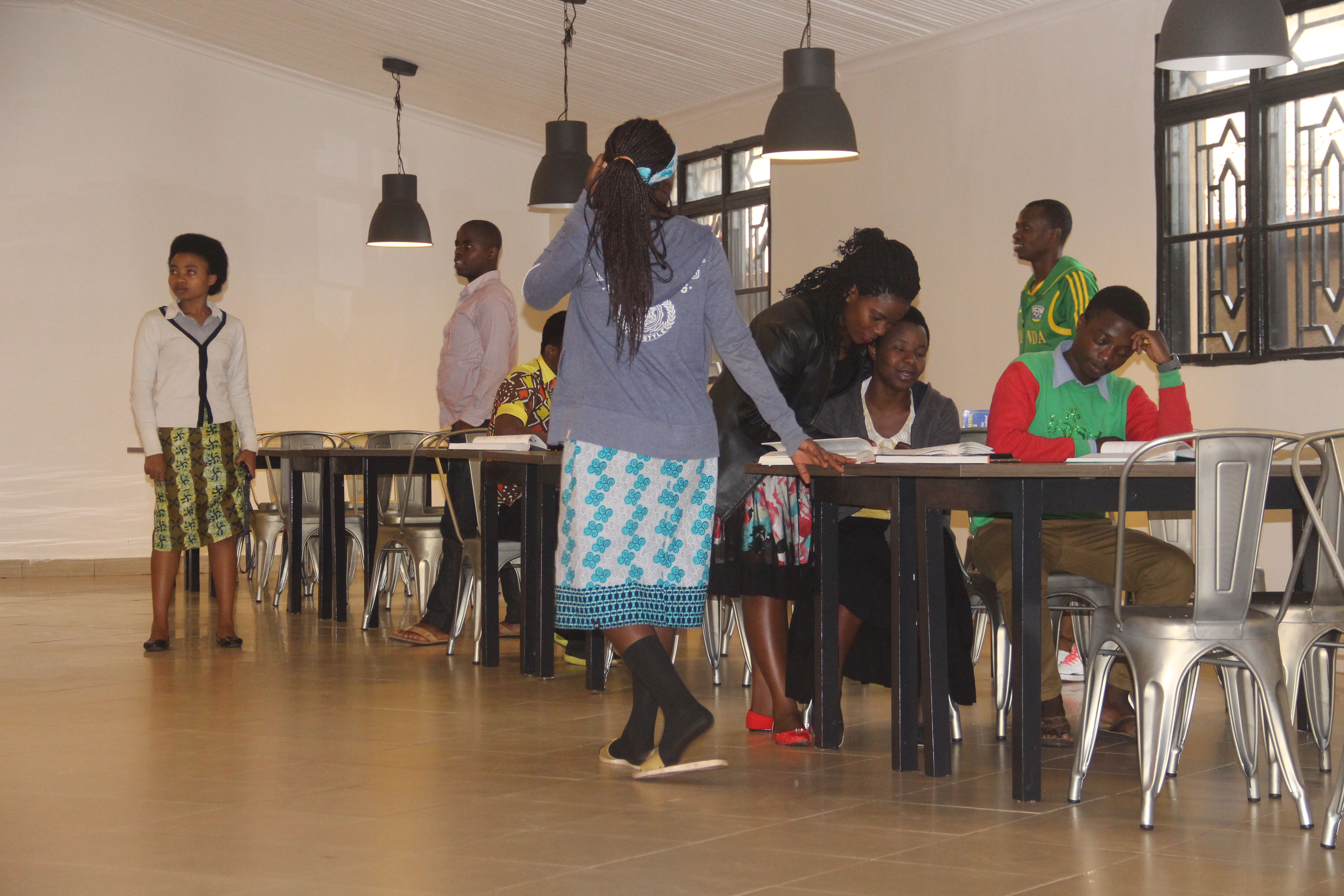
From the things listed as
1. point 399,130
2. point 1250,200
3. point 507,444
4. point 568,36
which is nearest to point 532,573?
point 507,444

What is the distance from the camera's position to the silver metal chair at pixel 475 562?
5.23 metres

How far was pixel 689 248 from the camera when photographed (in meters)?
3.21

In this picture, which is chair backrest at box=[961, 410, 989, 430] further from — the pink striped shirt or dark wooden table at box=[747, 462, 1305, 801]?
dark wooden table at box=[747, 462, 1305, 801]

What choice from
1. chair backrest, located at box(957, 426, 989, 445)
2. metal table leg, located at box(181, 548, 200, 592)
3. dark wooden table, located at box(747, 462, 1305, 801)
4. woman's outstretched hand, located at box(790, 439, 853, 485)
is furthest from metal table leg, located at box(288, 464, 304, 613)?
woman's outstretched hand, located at box(790, 439, 853, 485)

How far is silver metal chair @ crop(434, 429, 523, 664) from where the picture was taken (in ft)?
17.1

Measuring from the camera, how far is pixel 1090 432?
3914mm

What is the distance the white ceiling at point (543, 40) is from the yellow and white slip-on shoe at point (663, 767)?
4999 mm

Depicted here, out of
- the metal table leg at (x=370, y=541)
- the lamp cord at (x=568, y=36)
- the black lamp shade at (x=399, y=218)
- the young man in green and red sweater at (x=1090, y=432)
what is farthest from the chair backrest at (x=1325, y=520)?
the black lamp shade at (x=399, y=218)

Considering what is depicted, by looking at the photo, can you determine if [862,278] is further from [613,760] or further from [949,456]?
[613,760]

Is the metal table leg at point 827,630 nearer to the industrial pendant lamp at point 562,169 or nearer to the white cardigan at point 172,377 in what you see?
the white cardigan at point 172,377

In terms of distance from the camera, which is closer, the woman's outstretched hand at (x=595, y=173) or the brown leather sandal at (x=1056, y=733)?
the woman's outstretched hand at (x=595, y=173)

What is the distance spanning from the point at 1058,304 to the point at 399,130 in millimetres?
6358

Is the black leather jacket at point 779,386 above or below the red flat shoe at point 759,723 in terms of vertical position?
above

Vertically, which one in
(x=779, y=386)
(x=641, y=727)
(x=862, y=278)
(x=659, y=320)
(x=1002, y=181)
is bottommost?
(x=641, y=727)
